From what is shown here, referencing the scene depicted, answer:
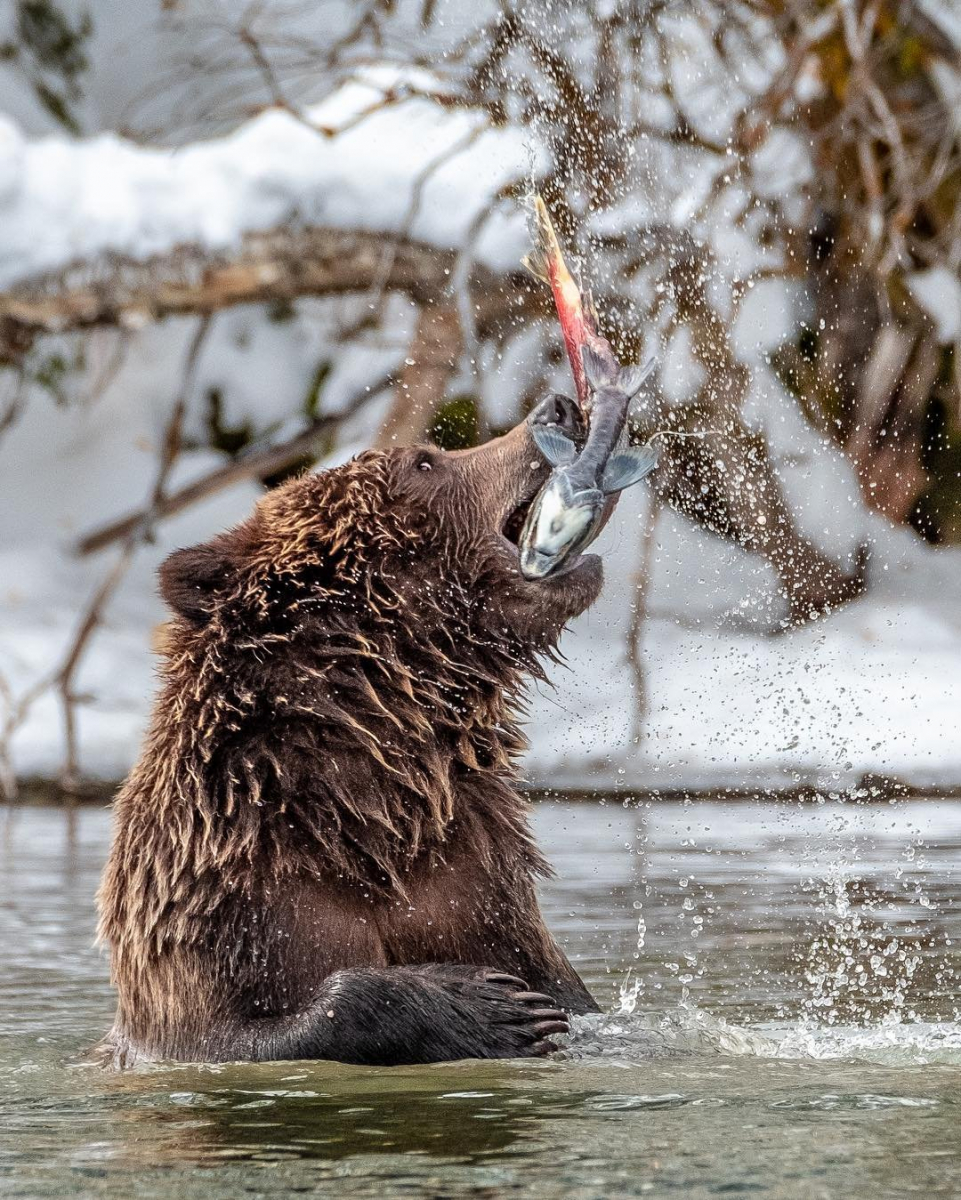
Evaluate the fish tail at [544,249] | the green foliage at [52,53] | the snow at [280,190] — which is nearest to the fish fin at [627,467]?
the fish tail at [544,249]

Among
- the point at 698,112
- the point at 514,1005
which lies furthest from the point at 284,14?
the point at 514,1005

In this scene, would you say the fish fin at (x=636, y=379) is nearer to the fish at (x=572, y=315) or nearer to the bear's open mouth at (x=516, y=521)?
the fish at (x=572, y=315)

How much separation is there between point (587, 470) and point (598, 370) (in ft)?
0.85

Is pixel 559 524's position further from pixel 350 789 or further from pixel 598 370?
pixel 350 789

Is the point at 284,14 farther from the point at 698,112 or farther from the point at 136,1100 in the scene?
the point at 136,1100

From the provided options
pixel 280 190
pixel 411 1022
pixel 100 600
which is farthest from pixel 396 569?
pixel 280 190

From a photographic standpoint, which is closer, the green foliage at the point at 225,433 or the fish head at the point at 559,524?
the fish head at the point at 559,524

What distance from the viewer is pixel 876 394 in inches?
454

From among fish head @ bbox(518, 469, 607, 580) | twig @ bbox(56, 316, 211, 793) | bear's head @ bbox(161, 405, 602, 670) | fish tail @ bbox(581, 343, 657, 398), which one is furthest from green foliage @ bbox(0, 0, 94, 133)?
fish head @ bbox(518, 469, 607, 580)

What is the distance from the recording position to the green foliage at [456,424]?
10883 mm

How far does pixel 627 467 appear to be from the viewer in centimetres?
409

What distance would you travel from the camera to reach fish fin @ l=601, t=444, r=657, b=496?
4.05 m

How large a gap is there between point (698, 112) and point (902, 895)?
540 cm

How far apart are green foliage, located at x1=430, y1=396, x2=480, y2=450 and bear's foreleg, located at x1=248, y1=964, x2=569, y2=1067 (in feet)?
22.9
